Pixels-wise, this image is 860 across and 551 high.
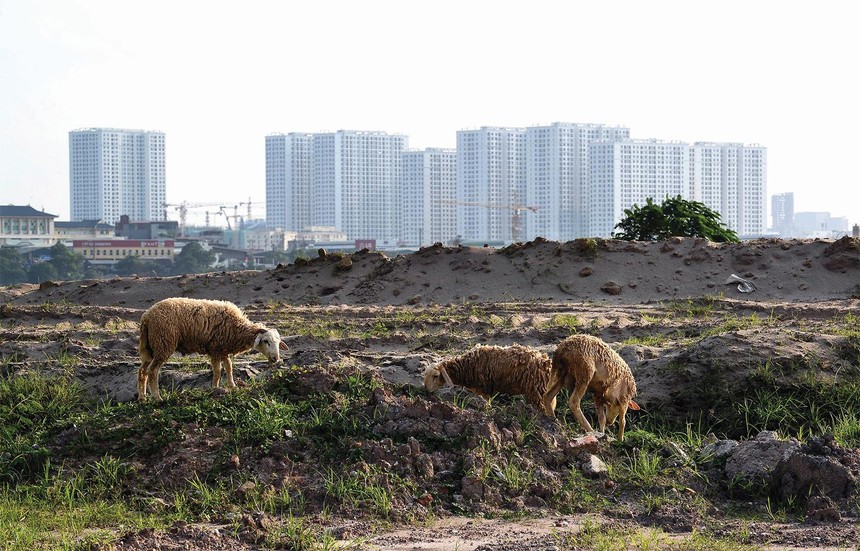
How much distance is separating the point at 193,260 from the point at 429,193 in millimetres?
99505

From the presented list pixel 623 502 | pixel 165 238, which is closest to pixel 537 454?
pixel 623 502

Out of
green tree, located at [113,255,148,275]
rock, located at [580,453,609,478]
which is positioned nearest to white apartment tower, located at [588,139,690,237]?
green tree, located at [113,255,148,275]

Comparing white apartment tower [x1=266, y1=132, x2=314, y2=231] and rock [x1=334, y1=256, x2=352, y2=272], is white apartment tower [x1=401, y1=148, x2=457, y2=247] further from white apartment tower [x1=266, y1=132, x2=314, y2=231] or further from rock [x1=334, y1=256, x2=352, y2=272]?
rock [x1=334, y1=256, x2=352, y2=272]

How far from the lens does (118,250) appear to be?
87312 mm

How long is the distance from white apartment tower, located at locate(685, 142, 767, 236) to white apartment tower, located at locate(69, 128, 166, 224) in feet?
287

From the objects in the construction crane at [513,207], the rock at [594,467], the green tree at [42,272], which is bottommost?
the green tree at [42,272]

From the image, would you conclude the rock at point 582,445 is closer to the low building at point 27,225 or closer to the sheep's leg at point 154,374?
the sheep's leg at point 154,374

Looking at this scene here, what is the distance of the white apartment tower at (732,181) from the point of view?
6762 inches

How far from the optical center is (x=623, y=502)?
8.41m

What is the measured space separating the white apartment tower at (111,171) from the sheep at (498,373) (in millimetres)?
169713

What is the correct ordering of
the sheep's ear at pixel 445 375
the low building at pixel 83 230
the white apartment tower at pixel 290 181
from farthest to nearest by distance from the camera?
the white apartment tower at pixel 290 181, the low building at pixel 83 230, the sheep's ear at pixel 445 375

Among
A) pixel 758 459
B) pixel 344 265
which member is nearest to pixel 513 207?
pixel 344 265

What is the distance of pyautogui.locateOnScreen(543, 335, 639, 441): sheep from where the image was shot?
9875 mm

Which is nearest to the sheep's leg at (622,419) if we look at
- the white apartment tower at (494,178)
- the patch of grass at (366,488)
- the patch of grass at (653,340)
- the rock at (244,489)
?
the patch of grass at (366,488)
